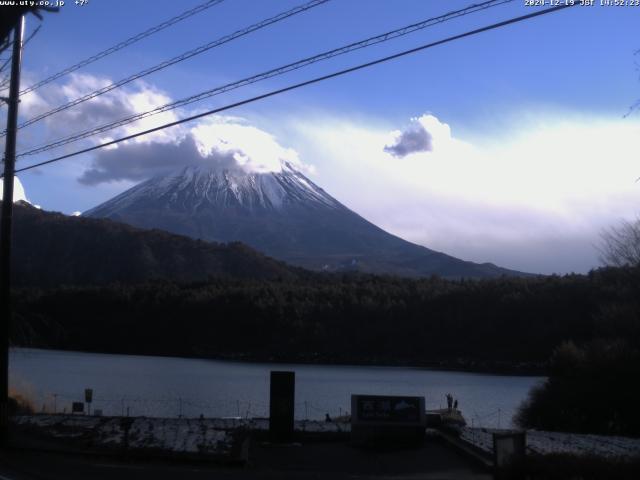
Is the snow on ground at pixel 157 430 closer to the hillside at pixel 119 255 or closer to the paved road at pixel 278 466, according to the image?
the paved road at pixel 278 466

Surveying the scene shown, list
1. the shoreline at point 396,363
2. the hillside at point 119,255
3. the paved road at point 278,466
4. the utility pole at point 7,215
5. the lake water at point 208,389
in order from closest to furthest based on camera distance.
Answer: the paved road at point 278,466 → the utility pole at point 7,215 → the lake water at point 208,389 → the shoreline at point 396,363 → the hillside at point 119,255

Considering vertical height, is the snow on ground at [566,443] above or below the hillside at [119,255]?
below

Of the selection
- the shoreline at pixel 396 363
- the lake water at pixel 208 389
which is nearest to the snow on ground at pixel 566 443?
the lake water at pixel 208 389

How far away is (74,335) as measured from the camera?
9606cm

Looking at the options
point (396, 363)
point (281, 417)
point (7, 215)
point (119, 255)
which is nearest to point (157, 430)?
point (281, 417)

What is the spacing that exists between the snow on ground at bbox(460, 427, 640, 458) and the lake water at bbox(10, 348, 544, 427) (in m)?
14.1

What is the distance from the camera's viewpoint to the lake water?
37.1 metres

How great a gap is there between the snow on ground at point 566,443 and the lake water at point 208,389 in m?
14.1

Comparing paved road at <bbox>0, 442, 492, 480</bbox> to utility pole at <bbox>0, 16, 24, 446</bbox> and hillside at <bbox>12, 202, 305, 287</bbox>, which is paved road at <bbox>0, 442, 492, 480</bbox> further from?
hillside at <bbox>12, 202, 305, 287</bbox>

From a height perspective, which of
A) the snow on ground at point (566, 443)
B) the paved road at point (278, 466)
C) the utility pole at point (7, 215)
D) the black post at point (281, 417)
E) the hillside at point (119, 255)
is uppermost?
the hillside at point (119, 255)

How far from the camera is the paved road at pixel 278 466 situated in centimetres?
1620

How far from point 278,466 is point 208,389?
1176 inches

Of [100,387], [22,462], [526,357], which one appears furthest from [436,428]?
[526,357]

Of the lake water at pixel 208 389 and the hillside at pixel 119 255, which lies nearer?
the lake water at pixel 208 389
